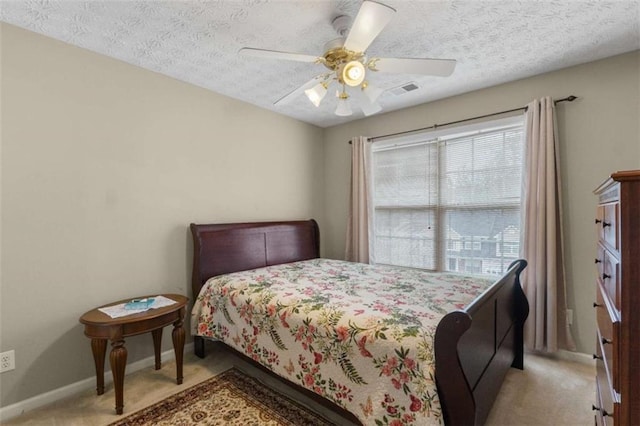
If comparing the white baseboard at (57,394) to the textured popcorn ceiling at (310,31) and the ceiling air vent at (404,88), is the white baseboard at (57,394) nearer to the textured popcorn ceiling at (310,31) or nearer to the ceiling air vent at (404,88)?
the textured popcorn ceiling at (310,31)

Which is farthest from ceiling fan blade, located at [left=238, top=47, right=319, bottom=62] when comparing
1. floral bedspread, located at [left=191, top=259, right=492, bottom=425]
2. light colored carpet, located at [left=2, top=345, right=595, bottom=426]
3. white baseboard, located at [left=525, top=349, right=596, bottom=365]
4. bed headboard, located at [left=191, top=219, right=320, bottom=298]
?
white baseboard, located at [left=525, top=349, right=596, bottom=365]

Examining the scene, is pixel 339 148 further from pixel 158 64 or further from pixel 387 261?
pixel 158 64

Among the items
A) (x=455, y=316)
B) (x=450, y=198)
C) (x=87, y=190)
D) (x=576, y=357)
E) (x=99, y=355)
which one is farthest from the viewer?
(x=450, y=198)

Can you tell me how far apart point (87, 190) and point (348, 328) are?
7.08 feet

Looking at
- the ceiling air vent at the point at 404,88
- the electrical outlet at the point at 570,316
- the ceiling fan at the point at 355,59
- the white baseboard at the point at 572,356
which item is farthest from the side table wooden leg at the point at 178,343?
the electrical outlet at the point at 570,316

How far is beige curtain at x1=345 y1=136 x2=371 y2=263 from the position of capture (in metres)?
3.78

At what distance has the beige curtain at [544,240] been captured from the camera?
2.57 m

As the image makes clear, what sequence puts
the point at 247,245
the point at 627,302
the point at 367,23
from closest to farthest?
the point at 627,302, the point at 367,23, the point at 247,245

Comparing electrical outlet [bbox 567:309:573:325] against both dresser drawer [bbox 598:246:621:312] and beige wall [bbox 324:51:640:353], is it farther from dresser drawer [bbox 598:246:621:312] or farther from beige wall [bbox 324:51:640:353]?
dresser drawer [bbox 598:246:621:312]

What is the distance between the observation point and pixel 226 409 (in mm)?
2002

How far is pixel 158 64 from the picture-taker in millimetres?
2518

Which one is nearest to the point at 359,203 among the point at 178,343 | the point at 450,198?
the point at 450,198

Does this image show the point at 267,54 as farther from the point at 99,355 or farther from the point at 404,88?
the point at 99,355

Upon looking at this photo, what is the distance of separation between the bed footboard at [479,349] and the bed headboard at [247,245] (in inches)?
84.1
